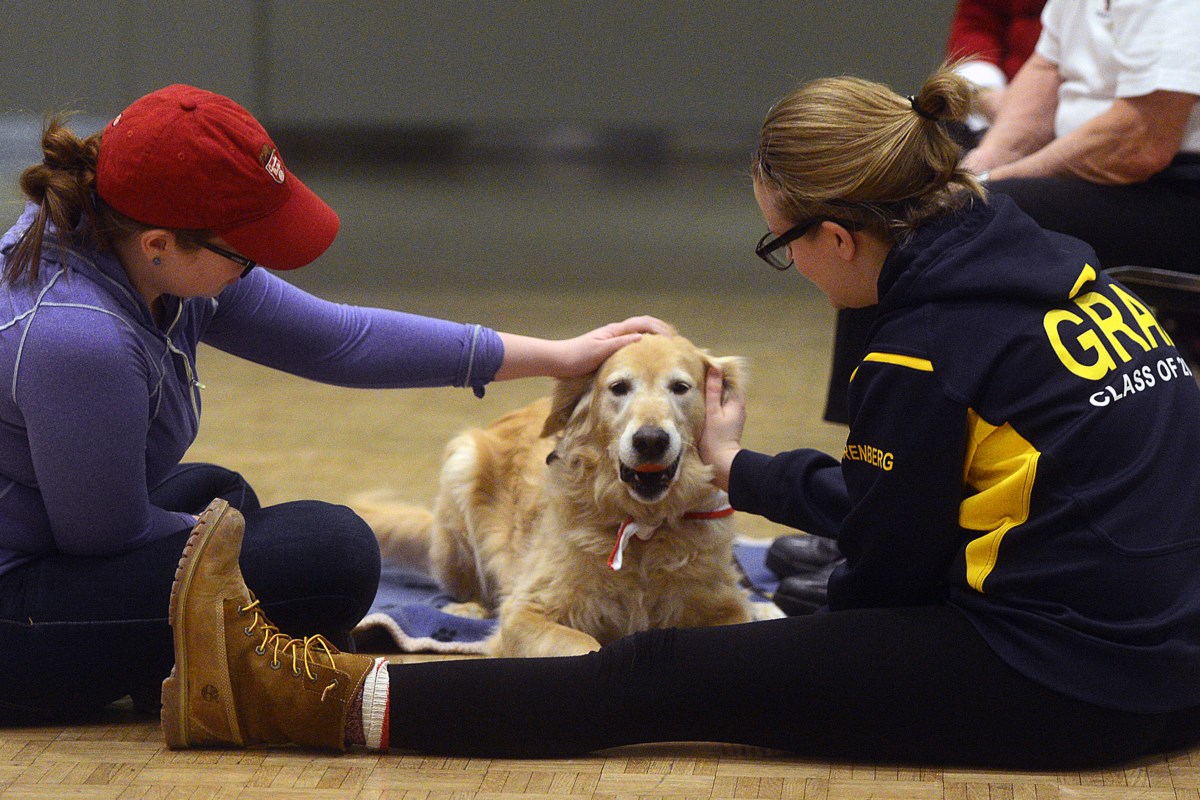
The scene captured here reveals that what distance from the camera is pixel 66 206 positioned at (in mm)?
1707

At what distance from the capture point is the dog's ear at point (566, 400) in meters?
2.34

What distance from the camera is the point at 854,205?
1.71 meters

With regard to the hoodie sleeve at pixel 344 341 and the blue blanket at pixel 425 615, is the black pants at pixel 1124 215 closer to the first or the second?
the blue blanket at pixel 425 615

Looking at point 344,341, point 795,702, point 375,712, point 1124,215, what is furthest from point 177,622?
point 1124,215

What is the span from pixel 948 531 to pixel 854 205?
432 millimetres

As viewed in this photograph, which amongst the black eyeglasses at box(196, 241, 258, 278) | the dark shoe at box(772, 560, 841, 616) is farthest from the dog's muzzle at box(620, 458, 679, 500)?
the black eyeglasses at box(196, 241, 258, 278)

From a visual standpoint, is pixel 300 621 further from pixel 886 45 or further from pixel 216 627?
pixel 886 45

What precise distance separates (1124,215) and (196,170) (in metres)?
1.76

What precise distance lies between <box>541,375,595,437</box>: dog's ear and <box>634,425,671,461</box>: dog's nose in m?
0.18

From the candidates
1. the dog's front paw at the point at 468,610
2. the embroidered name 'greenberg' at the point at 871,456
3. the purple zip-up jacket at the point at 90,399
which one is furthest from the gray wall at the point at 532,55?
the embroidered name 'greenberg' at the point at 871,456

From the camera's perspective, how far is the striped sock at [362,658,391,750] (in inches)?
67.9

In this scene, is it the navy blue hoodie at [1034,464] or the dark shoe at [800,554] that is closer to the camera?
the navy blue hoodie at [1034,464]

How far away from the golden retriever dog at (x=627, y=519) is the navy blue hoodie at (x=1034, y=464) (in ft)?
1.86

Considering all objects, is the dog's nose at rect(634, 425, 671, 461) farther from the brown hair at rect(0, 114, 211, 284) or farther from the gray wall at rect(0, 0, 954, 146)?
the gray wall at rect(0, 0, 954, 146)
